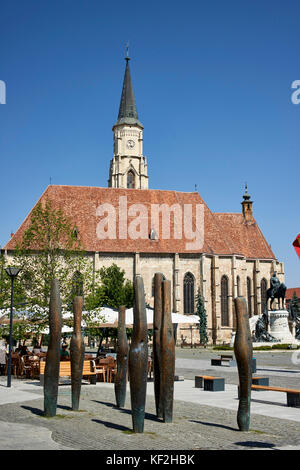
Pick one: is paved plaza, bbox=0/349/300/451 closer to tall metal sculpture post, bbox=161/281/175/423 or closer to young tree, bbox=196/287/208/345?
tall metal sculpture post, bbox=161/281/175/423

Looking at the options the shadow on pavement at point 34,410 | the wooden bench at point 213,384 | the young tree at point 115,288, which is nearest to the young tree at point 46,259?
the wooden bench at point 213,384

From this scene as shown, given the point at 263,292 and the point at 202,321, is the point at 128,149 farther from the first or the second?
the point at 202,321

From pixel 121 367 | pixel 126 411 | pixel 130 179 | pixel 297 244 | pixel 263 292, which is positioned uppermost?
pixel 130 179

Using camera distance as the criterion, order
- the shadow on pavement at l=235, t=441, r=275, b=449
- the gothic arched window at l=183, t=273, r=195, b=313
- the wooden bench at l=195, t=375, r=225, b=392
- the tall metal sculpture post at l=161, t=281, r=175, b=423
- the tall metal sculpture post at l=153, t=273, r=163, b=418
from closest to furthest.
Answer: the shadow on pavement at l=235, t=441, r=275, b=449 < the tall metal sculpture post at l=161, t=281, r=175, b=423 < the tall metal sculpture post at l=153, t=273, r=163, b=418 < the wooden bench at l=195, t=375, r=225, b=392 < the gothic arched window at l=183, t=273, r=195, b=313

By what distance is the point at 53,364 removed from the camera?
1016 cm

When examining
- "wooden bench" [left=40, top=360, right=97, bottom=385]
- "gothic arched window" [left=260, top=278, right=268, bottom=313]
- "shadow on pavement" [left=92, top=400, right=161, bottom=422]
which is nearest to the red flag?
"shadow on pavement" [left=92, top=400, right=161, bottom=422]

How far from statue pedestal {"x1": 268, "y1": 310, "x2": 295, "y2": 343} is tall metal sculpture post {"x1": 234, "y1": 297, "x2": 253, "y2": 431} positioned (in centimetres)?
2984

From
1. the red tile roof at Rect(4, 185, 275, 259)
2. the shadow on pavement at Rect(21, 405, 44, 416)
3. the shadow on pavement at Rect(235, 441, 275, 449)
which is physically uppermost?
the red tile roof at Rect(4, 185, 275, 259)

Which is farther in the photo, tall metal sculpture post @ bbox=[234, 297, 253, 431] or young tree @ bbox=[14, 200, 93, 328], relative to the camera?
young tree @ bbox=[14, 200, 93, 328]

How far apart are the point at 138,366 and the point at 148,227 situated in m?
46.0

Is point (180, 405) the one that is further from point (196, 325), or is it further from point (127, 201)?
point (127, 201)

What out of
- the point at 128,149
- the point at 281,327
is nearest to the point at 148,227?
the point at 128,149

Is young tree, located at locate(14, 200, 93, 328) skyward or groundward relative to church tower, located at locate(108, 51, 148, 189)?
groundward

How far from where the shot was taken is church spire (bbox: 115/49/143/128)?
71.7 meters
